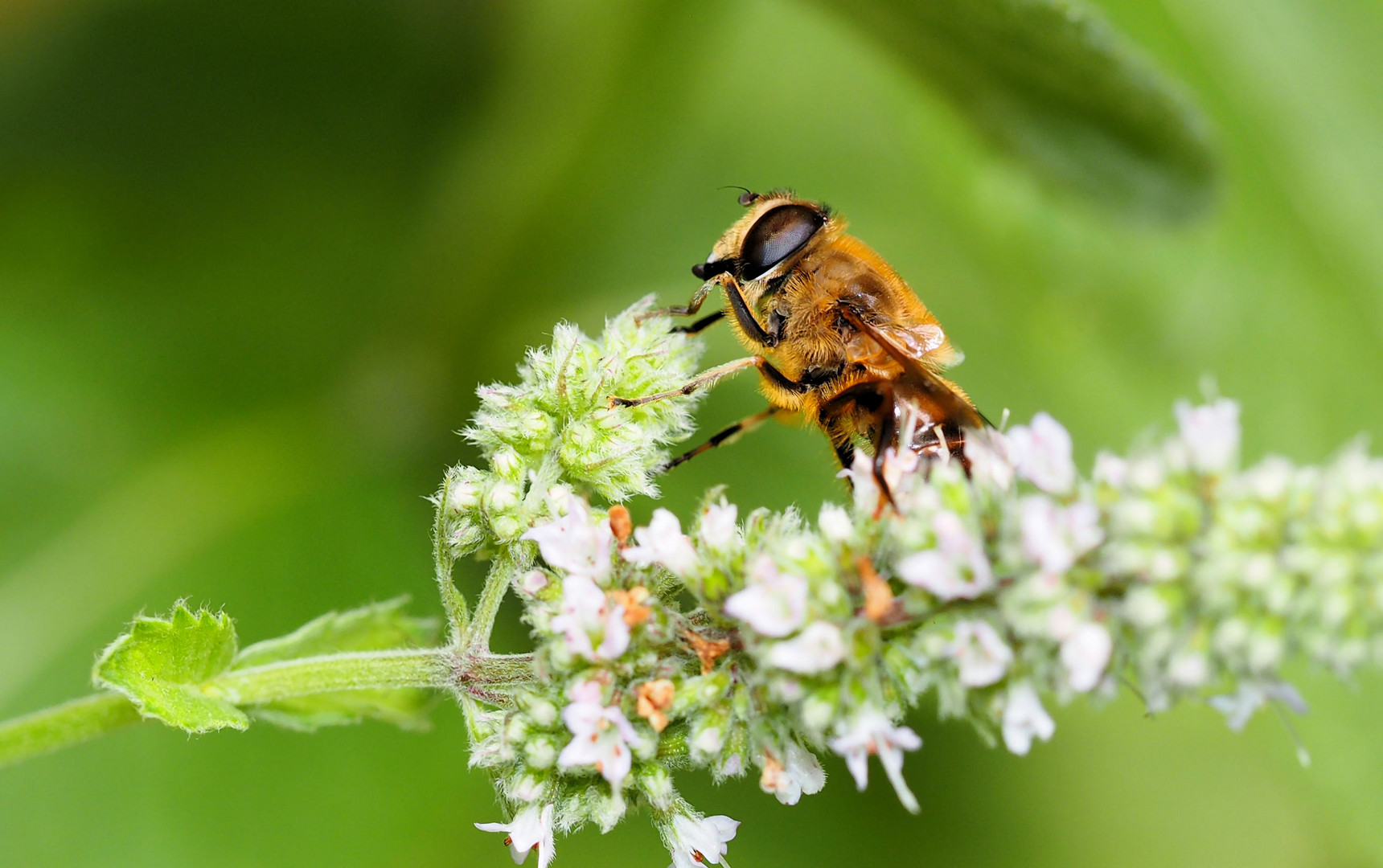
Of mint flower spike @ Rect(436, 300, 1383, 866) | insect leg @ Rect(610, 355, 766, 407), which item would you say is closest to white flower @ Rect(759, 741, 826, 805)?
mint flower spike @ Rect(436, 300, 1383, 866)

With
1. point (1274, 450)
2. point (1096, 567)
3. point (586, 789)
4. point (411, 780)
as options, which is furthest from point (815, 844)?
point (1096, 567)

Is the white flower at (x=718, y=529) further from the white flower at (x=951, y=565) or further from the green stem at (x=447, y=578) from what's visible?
the green stem at (x=447, y=578)

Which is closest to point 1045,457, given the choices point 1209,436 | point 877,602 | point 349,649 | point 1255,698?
point 1209,436

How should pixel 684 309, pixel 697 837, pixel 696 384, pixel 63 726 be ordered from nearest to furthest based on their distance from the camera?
pixel 697 837 → pixel 63 726 → pixel 696 384 → pixel 684 309

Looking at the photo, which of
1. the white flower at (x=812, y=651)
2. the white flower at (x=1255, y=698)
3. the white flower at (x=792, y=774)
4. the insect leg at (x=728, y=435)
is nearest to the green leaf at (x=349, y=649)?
the insect leg at (x=728, y=435)

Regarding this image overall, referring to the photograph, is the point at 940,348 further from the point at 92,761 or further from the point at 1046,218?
the point at 92,761

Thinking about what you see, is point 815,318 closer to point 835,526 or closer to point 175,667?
point 835,526

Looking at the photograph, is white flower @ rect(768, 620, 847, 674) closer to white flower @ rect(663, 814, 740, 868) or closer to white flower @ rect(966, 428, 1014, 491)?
white flower @ rect(966, 428, 1014, 491)

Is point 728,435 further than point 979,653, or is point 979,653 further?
point 728,435
